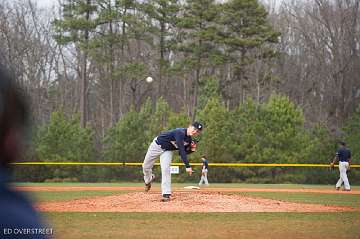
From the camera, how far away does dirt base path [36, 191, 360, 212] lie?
45.0ft

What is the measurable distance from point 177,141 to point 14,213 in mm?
12227

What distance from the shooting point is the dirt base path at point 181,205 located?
45.0 ft

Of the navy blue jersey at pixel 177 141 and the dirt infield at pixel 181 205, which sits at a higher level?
the navy blue jersey at pixel 177 141

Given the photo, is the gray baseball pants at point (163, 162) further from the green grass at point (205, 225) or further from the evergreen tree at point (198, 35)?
the evergreen tree at point (198, 35)

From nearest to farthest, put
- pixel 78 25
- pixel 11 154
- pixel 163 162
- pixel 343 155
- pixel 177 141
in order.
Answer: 1. pixel 11 154
2. pixel 177 141
3. pixel 163 162
4. pixel 343 155
5. pixel 78 25

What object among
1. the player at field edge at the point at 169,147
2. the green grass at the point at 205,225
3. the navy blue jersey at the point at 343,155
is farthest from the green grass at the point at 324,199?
the player at field edge at the point at 169,147

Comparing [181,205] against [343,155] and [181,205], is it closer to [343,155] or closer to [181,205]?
[181,205]

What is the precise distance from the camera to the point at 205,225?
425 inches

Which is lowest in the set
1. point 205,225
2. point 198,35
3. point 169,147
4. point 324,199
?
point 324,199

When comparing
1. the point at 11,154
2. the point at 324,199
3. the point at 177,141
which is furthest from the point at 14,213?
the point at 324,199

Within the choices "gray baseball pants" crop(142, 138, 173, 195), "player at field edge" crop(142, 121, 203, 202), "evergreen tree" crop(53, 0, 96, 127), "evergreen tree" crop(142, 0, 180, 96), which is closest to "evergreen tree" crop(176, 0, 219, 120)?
"evergreen tree" crop(142, 0, 180, 96)

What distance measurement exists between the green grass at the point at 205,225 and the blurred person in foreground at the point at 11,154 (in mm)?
7469

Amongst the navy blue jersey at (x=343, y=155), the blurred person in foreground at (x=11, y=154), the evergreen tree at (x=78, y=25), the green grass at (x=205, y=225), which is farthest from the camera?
the evergreen tree at (x=78, y=25)

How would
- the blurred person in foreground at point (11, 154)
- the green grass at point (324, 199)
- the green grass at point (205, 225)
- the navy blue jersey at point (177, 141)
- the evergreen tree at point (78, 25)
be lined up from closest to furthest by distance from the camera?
the blurred person in foreground at point (11, 154) → the green grass at point (205, 225) → the navy blue jersey at point (177, 141) → the green grass at point (324, 199) → the evergreen tree at point (78, 25)
